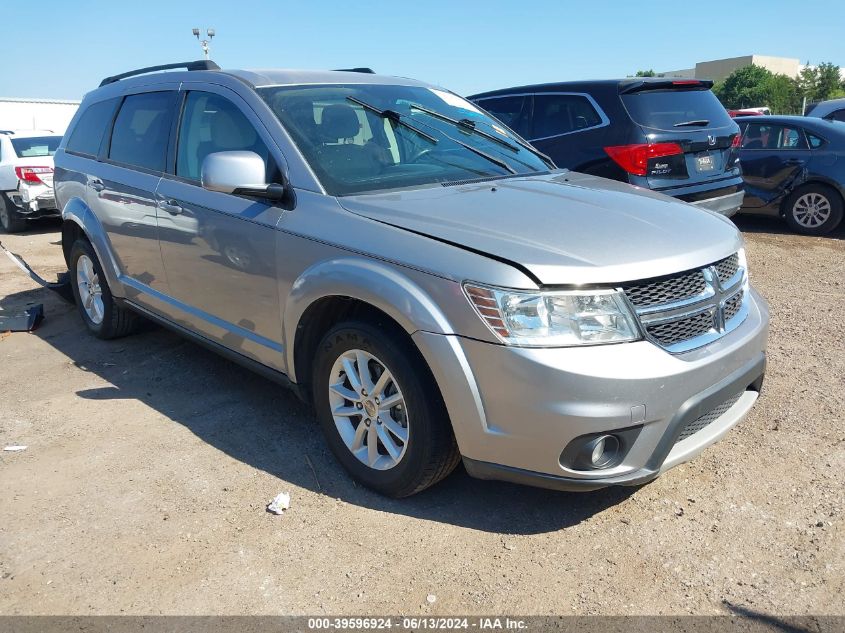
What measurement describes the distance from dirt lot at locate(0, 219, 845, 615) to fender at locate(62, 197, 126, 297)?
941 mm

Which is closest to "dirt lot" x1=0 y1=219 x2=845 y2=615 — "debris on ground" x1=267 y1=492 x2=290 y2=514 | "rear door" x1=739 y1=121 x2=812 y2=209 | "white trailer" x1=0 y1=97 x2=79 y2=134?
Answer: "debris on ground" x1=267 y1=492 x2=290 y2=514

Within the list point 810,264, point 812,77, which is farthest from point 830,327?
point 812,77

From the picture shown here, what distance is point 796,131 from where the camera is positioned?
8844 mm

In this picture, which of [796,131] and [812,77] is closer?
[796,131]

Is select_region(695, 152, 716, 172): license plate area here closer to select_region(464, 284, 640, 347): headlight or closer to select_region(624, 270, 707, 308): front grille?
select_region(624, 270, 707, 308): front grille

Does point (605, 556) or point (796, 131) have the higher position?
point (796, 131)

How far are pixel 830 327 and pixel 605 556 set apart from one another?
11.5 feet

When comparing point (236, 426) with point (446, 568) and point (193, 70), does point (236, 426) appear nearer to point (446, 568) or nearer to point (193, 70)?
point (446, 568)

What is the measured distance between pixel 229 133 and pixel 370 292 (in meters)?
1.52

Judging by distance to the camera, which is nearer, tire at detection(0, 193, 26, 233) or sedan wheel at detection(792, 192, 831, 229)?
sedan wheel at detection(792, 192, 831, 229)

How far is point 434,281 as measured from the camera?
2.70 metres

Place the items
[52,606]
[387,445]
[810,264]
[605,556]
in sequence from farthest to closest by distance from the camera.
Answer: [810,264], [387,445], [605,556], [52,606]

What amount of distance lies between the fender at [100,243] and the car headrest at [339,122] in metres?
2.18

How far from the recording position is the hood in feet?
8.54
